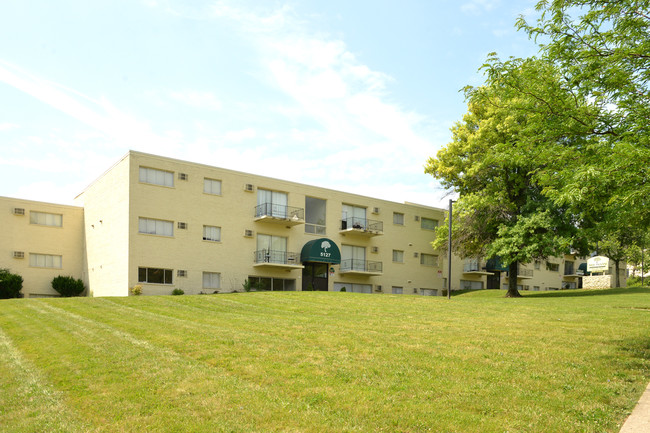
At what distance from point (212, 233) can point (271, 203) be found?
459cm

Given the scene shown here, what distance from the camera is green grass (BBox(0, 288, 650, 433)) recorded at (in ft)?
22.5

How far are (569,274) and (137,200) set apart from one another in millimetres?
53677

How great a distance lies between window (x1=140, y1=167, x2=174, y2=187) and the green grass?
14.7 meters

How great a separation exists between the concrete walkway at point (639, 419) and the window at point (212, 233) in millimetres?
27387

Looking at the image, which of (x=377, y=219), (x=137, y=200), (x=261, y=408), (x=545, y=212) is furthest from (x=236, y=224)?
(x=261, y=408)

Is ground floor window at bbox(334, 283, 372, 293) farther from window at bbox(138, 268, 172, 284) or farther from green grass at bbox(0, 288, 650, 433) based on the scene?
green grass at bbox(0, 288, 650, 433)

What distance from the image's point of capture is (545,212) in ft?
95.9

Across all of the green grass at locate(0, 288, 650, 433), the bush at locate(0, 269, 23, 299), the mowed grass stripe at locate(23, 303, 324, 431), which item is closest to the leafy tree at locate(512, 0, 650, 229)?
the green grass at locate(0, 288, 650, 433)

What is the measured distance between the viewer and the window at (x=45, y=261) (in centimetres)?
3394

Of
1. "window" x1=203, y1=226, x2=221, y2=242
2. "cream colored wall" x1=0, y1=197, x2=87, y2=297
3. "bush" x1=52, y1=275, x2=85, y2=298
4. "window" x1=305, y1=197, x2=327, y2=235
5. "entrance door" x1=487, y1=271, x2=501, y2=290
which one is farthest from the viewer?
"entrance door" x1=487, y1=271, x2=501, y2=290

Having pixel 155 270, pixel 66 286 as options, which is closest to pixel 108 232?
pixel 155 270

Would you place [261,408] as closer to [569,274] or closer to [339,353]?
[339,353]

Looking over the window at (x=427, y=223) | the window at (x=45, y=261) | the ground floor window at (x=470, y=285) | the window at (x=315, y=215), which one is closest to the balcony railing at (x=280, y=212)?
the window at (x=315, y=215)

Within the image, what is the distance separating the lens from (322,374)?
28.9 ft
